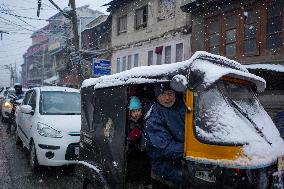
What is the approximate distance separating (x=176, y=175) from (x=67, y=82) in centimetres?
4102

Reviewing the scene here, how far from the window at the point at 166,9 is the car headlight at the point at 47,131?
1372 centimetres

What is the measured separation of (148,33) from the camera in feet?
70.0

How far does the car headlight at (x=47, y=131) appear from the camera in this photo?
7.15m

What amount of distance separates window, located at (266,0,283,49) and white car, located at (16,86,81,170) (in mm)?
8675

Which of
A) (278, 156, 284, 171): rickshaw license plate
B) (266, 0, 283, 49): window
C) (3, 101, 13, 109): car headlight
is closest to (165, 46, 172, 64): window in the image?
(266, 0, 283, 49): window

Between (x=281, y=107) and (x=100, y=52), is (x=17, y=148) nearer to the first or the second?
(x=281, y=107)

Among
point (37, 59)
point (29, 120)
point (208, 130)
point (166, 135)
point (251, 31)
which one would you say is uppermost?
point (37, 59)

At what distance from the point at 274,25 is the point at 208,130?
454 inches

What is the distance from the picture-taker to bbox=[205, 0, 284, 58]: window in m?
13.3

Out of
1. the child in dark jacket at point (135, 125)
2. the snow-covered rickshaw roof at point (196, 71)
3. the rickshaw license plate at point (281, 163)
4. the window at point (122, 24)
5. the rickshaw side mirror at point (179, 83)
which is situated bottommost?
the rickshaw license plate at point (281, 163)

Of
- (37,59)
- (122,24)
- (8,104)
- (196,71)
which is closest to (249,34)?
(8,104)

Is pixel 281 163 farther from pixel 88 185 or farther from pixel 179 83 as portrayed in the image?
pixel 88 185

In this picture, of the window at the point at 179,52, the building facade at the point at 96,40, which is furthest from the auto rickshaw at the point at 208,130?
the building facade at the point at 96,40

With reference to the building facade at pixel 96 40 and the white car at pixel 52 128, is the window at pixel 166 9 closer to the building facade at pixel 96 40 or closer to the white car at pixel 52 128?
the building facade at pixel 96 40
